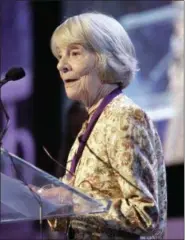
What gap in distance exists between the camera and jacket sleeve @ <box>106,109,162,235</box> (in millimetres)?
1865

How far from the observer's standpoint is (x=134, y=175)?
1.87m

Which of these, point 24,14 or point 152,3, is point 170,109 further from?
point 24,14

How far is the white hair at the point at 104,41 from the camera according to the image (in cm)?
198

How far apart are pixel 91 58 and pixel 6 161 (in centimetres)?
42

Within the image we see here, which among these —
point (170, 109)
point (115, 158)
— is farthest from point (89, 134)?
point (170, 109)

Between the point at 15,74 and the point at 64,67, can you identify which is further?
the point at 64,67

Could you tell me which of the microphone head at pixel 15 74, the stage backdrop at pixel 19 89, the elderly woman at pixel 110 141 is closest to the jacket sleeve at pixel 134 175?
the elderly woman at pixel 110 141

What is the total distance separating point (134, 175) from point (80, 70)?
0.98 ft

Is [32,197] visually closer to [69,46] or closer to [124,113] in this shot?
[124,113]

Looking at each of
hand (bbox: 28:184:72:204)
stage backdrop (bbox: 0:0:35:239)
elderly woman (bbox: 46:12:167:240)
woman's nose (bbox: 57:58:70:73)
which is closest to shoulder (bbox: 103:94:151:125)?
elderly woman (bbox: 46:12:167:240)

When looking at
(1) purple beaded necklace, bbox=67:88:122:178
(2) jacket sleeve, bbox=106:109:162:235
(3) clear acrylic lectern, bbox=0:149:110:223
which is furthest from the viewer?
(1) purple beaded necklace, bbox=67:88:122:178

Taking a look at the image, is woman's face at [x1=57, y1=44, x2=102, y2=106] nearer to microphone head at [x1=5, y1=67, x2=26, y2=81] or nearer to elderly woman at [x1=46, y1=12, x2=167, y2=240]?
elderly woman at [x1=46, y1=12, x2=167, y2=240]

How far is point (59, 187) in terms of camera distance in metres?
1.73

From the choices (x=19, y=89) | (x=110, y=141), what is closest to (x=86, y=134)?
(x=110, y=141)
